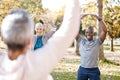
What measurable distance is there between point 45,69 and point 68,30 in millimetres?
250

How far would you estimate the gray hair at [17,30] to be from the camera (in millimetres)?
1656

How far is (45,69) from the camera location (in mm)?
1737

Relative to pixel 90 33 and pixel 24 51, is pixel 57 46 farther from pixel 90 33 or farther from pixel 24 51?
pixel 90 33

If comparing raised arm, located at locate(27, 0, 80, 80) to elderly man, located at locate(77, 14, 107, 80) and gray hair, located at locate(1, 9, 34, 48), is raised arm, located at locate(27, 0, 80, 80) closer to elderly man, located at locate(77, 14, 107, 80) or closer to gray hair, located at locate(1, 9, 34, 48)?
gray hair, located at locate(1, 9, 34, 48)

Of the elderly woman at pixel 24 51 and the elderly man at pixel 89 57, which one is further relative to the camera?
the elderly man at pixel 89 57

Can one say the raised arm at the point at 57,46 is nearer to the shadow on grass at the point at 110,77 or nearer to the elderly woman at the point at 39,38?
the elderly woman at the point at 39,38

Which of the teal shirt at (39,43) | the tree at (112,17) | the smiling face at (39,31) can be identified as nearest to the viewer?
the teal shirt at (39,43)

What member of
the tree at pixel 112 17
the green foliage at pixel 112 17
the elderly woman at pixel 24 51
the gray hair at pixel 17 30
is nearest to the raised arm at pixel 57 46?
the elderly woman at pixel 24 51

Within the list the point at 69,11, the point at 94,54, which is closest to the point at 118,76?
the point at 94,54

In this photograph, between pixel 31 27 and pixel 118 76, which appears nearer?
pixel 31 27

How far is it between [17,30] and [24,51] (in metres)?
0.12

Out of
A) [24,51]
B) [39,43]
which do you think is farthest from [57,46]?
[39,43]

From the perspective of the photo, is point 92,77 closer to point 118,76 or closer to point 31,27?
point 31,27

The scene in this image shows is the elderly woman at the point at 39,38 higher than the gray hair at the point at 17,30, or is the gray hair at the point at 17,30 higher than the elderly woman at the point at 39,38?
the gray hair at the point at 17,30
